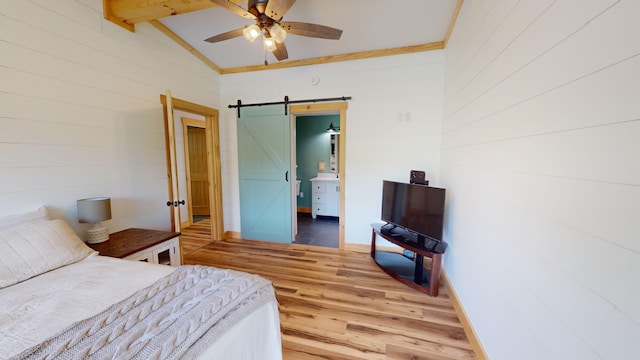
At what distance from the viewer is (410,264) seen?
294 centimetres

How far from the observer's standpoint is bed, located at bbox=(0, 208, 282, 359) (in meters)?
0.90

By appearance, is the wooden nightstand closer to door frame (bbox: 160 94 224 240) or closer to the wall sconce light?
door frame (bbox: 160 94 224 240)

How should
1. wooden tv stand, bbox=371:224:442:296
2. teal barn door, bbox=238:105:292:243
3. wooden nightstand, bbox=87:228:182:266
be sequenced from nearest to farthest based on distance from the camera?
wooden nightstand, bbox=87:228:182:266, wooden tv stand, bbox=371:224:442:296, teal barn door, bbox=238:105:292:243

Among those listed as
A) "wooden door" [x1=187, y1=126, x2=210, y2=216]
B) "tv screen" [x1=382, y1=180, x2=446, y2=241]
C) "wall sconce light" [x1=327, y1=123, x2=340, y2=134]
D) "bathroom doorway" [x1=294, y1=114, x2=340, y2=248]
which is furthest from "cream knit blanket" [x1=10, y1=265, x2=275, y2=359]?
"wooden door" [x1=187, y1=126, x2=210, y2=216]

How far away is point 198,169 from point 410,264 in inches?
197

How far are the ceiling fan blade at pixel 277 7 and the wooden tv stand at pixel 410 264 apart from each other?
247 centimetres

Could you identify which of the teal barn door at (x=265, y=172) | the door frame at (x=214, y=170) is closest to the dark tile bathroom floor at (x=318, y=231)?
the teal barn door at (x=265, y=172)

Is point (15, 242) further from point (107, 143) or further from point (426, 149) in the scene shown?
point (426, 149)

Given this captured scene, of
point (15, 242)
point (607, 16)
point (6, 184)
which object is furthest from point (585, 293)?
point (6, 184)

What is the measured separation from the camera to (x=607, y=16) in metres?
0.75

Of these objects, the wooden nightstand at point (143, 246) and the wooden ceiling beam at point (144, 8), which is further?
the wooden ceiling beam at point (144, 8)

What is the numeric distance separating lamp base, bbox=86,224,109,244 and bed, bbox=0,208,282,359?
41 centimetres

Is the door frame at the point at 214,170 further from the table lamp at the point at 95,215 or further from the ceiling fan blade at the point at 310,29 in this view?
the ceiling fan blade at the point at 310,29

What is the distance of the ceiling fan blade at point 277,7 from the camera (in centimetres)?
165
